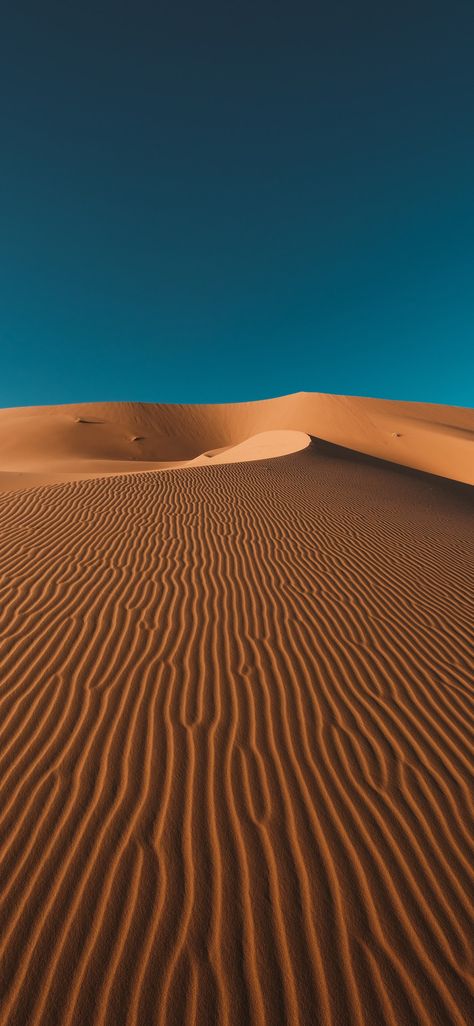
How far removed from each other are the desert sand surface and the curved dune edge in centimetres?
1547

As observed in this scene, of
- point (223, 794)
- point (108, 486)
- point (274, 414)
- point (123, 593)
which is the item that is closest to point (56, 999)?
point (223, 794)

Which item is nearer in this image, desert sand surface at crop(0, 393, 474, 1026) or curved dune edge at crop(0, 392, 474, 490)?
desert sand surface at crop(0, 393, 474, 1026)

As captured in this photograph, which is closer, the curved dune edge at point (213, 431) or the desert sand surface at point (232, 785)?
the desert sand surface at point (232, 785)

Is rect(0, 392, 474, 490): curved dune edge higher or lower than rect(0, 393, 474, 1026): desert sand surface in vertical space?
higher

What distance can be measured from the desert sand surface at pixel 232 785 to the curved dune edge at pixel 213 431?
15.5m

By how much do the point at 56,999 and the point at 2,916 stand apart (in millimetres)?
469

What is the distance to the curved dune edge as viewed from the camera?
31594mm

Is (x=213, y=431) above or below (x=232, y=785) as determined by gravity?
above

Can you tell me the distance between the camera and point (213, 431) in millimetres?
52281

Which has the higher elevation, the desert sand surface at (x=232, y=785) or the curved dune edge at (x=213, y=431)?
the curved dune edge at (x=213, y=431)

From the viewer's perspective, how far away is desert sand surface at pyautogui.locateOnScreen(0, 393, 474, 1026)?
203cm

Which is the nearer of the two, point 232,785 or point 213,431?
point 232,785

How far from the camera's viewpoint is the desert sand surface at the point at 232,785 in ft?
6.65

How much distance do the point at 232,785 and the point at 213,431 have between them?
50659mm
